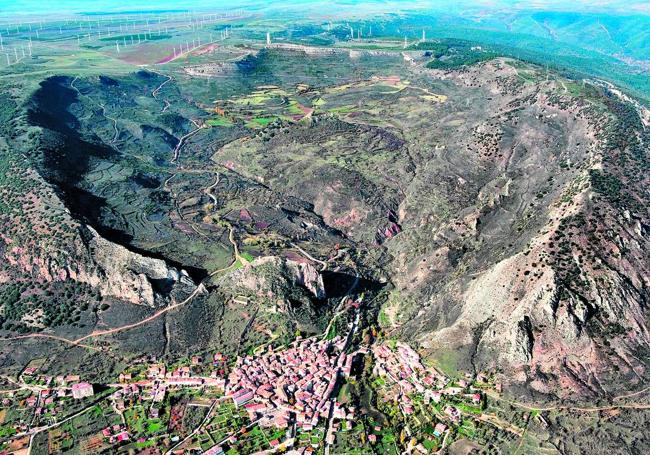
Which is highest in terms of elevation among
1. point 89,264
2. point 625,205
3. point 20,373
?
point 625,205

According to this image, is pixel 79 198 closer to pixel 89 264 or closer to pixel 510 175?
pixel 89 264

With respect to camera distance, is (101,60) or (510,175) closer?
(510,175)

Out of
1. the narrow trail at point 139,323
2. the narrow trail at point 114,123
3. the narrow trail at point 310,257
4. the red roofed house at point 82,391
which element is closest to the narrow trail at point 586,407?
the narrow trail at point 310,257

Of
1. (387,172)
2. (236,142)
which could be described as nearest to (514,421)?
(387,172)

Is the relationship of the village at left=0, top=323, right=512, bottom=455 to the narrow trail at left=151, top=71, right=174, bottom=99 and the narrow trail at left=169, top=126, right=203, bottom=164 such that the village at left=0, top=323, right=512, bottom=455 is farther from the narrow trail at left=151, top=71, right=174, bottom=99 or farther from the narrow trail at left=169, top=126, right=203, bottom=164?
the narrow trail at left=151, top=71, right=174, bottom=99

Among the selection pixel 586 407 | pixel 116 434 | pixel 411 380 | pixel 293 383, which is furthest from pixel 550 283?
pixel 116 434

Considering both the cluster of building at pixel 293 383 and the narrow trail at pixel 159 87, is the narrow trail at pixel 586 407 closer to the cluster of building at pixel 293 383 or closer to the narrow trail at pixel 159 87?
the cluster of building at pixel 293 383

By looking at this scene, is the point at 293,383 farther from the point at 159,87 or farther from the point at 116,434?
the point at 159,87
